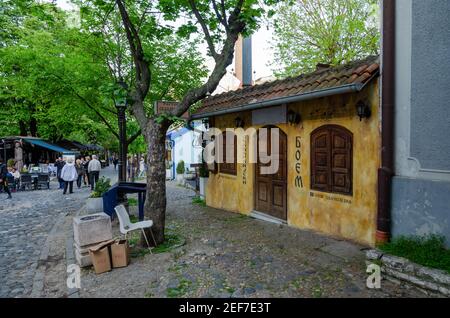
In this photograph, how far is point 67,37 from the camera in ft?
38.8

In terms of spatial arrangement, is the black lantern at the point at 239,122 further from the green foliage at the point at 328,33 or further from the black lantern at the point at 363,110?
the green foliage at the point at 328,33

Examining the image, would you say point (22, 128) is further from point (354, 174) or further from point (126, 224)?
point (354, 174)

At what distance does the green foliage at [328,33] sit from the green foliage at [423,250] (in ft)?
42.1

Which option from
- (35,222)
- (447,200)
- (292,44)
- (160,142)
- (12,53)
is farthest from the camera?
(292,44)

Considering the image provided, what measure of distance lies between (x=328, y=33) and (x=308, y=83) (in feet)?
37.7

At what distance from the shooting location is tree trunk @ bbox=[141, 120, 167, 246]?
6332mm

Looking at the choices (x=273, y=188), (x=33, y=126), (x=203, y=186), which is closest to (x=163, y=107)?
(x=273, y=188)

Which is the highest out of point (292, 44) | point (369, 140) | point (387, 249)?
point (292, 44)

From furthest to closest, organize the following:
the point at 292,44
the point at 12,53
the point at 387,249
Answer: the point at 292,44
the point at 12,53
the point at 387,249

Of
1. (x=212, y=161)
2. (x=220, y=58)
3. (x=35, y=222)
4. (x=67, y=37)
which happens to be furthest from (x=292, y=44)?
(x=35, y=222)

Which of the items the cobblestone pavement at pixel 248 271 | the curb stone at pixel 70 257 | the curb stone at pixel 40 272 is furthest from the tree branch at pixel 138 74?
the curb stone at pixel 40 272

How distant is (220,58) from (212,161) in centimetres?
485

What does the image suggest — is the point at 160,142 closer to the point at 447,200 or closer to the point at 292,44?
the point at 447,200

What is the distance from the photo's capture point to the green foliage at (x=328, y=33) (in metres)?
15.8
